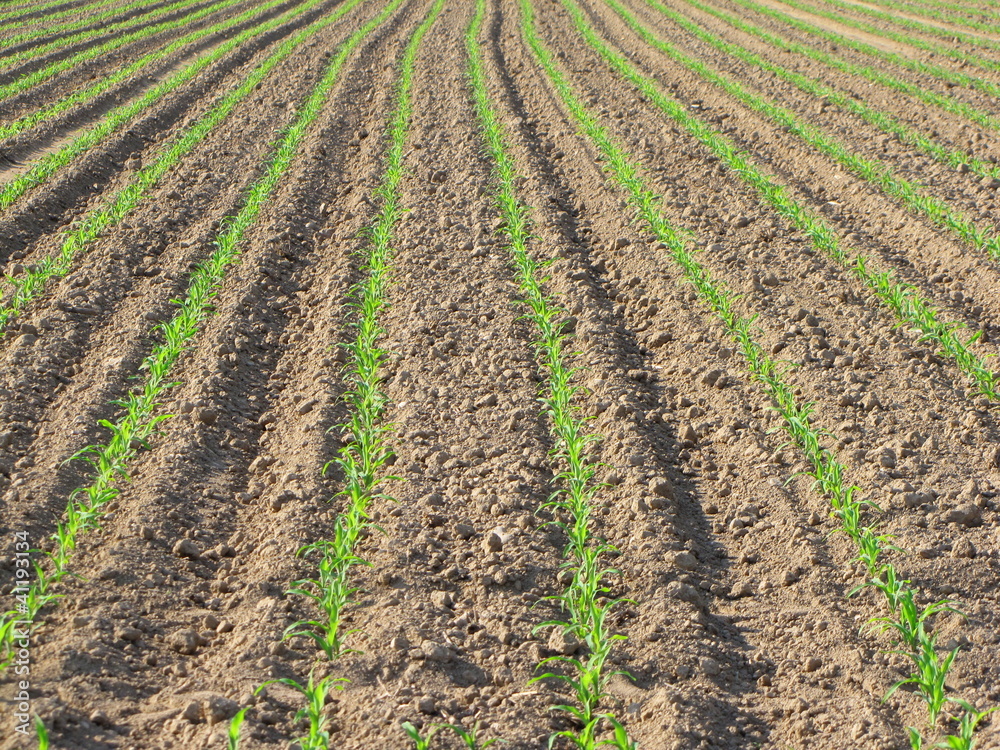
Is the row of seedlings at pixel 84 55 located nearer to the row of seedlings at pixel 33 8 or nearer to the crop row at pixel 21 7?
the row of seedlings at pixel 33 8

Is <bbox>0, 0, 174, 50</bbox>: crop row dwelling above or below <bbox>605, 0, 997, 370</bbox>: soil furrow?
above

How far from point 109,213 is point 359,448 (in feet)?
17.0

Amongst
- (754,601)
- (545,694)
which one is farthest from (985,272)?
(545,694)

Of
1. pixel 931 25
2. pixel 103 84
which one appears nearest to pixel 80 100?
pixel 103 84

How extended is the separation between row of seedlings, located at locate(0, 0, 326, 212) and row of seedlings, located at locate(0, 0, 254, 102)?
80.6 inches

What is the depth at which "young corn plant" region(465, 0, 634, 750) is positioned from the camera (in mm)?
3650

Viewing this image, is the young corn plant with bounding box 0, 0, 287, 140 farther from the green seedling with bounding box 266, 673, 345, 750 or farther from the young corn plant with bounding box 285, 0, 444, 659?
the green seedling with bounding box 266, 673, 345, 750

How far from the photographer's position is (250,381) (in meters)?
6.30

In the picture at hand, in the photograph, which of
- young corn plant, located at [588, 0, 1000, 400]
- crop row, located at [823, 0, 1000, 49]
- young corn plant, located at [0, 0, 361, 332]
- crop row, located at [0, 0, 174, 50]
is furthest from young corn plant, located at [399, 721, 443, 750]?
crop row, located at [0, 0, 174, 50]

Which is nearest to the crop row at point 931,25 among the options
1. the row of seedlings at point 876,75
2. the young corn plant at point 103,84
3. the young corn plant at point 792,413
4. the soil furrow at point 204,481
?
the row of seedlings at point 876,75

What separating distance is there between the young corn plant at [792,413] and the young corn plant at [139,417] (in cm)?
367

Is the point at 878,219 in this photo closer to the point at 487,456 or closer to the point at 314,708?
the point at 487,456

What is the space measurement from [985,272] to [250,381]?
6126 mm

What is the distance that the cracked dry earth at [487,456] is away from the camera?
3.74 meters
